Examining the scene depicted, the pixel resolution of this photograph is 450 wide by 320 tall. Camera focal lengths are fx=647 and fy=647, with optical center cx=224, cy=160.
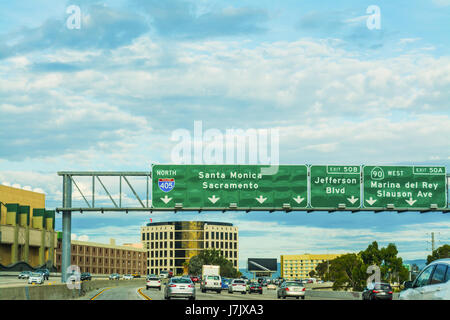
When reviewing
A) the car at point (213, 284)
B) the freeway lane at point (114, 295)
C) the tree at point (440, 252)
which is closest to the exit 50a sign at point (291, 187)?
the freeway lane at point (114, 295)

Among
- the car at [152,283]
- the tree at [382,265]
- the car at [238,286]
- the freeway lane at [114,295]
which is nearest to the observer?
the freeway lane at [114,295]

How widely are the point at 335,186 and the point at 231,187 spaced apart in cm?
768

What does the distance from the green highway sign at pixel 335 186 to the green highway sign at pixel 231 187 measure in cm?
78

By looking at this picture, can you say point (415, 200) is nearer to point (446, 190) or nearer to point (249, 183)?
point (446, 190)

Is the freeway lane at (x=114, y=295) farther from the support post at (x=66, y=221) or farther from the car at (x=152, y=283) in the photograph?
the car at (x=152, y=283)

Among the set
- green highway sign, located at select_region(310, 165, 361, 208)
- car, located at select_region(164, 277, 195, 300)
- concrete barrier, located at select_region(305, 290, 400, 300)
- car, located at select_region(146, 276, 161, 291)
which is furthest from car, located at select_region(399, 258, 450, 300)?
car, located at select_region(146, 276, 161, 291)

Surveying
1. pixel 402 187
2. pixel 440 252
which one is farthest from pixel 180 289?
pixel 440 252

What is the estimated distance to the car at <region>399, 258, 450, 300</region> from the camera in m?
14.5

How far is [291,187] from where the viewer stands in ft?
155

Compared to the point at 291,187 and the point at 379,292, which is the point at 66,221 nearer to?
the point at 291,187

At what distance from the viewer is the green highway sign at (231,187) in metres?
47.2
